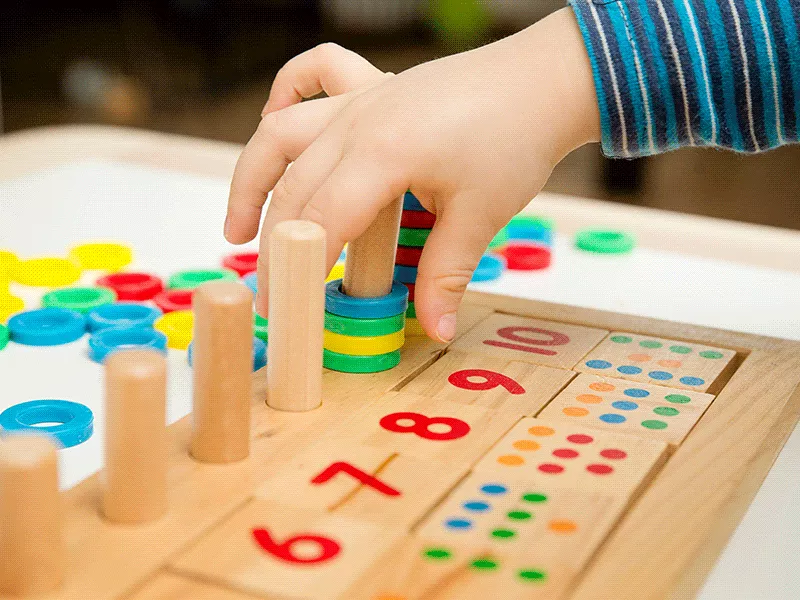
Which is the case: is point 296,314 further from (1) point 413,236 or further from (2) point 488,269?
(2) point 488,269

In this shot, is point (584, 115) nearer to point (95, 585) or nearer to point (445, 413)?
point (445, 413)

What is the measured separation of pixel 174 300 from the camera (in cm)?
82

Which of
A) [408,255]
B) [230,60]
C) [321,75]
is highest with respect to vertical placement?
[321,75]

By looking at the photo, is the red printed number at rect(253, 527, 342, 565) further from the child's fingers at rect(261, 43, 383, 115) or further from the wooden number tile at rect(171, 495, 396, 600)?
the child's fingers at rect(261, 43, 383, 115)

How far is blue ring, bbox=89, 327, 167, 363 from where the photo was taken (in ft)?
2.35

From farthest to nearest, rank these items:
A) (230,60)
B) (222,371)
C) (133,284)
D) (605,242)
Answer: (230,60) < (605,242) < (133,284) < (222,371)

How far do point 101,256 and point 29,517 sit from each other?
528mm

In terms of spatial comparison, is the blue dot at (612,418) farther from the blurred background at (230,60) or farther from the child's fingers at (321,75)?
the blurred background at (230,60)

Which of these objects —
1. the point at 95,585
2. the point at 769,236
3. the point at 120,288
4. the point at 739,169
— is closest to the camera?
the point at 95,585

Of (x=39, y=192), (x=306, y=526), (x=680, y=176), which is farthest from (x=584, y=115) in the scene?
(x=680, y=176)

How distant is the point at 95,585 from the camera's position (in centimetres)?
43

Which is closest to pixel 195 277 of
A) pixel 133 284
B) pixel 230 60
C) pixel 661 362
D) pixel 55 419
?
pixel 133 284

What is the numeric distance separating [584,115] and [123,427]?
13.4 inches

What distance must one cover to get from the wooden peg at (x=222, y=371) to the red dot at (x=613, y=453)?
0.18m
